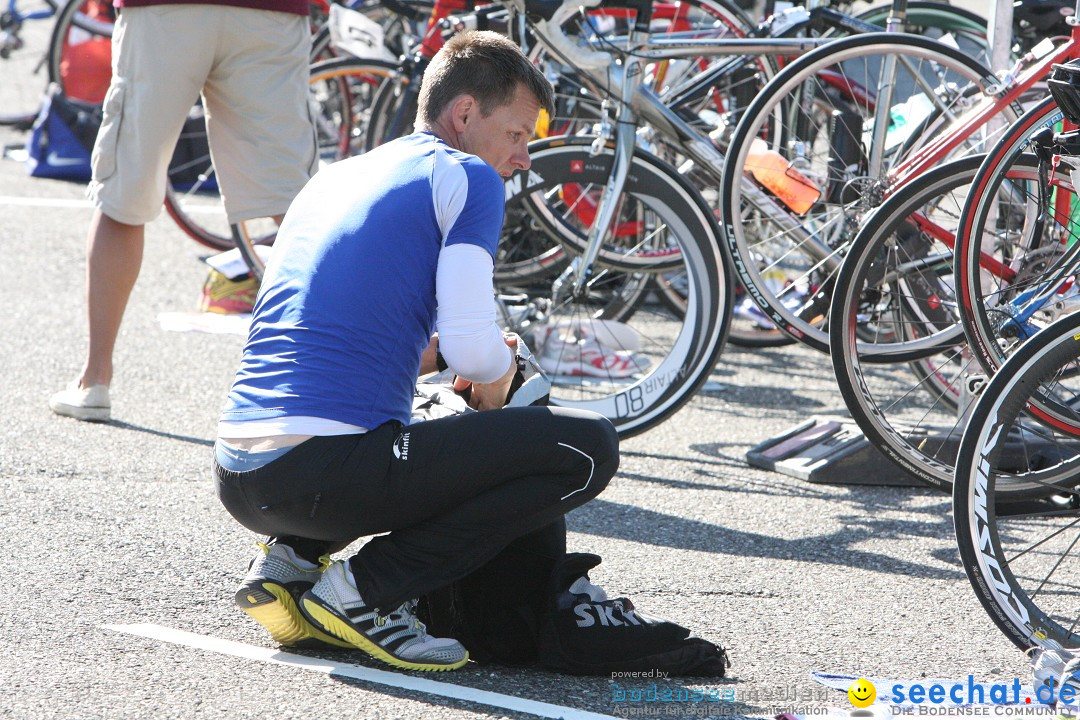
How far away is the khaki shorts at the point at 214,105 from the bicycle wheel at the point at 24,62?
13.3 feet

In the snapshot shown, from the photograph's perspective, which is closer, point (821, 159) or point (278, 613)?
point (278, 613)

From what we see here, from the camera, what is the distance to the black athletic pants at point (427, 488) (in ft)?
9.10

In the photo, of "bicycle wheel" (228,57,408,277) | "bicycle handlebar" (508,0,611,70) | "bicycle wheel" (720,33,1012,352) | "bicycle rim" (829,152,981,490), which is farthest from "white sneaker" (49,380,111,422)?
"bicycle rim" (829,152,981,490)

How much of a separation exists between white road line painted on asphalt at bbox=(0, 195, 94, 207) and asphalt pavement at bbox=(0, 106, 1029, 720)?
2.37m

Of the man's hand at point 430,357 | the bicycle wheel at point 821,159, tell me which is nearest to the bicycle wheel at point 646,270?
the bicycle wheel at point 821,159

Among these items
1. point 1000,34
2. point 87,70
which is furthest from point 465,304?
point 87,70

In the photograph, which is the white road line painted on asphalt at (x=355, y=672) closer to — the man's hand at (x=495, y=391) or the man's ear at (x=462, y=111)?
the man's hand at (x=495, y=391)

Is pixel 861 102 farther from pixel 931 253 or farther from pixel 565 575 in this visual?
pixel 565 575

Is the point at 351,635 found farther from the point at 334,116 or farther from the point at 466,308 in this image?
the point at 334,116

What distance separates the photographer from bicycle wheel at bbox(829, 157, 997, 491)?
3877 millimetres

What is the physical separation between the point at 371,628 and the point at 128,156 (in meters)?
2.22

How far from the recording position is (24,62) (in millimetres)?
12195

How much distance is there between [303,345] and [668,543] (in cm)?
138

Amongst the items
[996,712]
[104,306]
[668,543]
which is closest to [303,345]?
[668,543]
